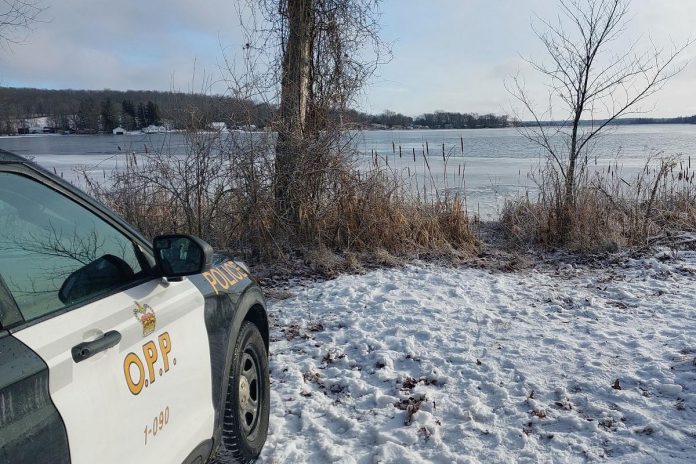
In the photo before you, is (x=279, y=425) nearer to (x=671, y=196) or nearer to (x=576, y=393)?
(x=576, y=393)

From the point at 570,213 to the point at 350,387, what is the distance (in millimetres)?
5990

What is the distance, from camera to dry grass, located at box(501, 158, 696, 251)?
329 inches

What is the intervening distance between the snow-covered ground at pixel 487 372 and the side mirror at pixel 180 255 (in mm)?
1523

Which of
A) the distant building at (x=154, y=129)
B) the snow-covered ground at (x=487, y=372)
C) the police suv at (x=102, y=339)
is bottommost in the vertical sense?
the snow-covered ground at (x=487, y=372)

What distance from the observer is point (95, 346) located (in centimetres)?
158

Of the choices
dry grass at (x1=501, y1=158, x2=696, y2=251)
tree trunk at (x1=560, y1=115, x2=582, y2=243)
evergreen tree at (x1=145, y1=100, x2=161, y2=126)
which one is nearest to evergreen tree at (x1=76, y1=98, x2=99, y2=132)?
evergreen tree at (x1=145, y1=100, x2=161, y2=126)

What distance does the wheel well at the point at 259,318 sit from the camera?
320 centimetres

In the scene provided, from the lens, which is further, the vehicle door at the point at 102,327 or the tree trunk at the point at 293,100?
the tree trunk at the point at 293,100

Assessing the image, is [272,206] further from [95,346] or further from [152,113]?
[95,346]

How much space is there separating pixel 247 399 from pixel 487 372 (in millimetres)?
2067

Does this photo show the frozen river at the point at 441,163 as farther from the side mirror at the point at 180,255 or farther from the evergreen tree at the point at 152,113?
the side mirror at the point at 180,255

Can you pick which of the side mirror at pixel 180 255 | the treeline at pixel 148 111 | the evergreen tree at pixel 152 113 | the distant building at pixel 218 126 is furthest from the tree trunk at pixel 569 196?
the side mirror at pixel 180 255

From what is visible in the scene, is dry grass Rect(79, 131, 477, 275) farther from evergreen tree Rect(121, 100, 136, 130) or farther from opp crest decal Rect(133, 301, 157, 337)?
opp crest decal Rect(133, 301, 157, 337)

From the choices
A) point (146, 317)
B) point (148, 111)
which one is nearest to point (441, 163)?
point (148, 111)
